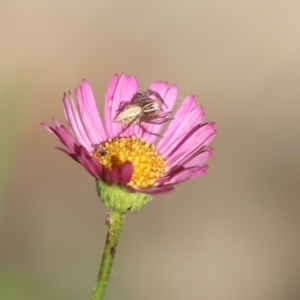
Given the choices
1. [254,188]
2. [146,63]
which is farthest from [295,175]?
[146,63]

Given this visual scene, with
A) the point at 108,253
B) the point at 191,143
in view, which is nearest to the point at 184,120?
the point at 191,143

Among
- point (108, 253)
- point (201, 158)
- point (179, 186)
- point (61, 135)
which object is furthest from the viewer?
point (179, 186)

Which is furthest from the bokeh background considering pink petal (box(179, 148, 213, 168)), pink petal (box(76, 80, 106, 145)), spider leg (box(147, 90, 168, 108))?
pink petal (box(179, 148, 213, 168))

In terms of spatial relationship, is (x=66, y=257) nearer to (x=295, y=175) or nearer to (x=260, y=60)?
(x=295, y=175)

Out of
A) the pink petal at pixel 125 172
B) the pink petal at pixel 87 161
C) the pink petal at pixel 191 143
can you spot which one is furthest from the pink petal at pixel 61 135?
the pink petal at pixel 191 143

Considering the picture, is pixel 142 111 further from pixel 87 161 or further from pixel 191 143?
pixel 87 161

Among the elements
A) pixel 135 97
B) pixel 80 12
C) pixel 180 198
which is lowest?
pixel 180 198

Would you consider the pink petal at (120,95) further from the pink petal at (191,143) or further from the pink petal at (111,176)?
the pink petal at (111,176)
